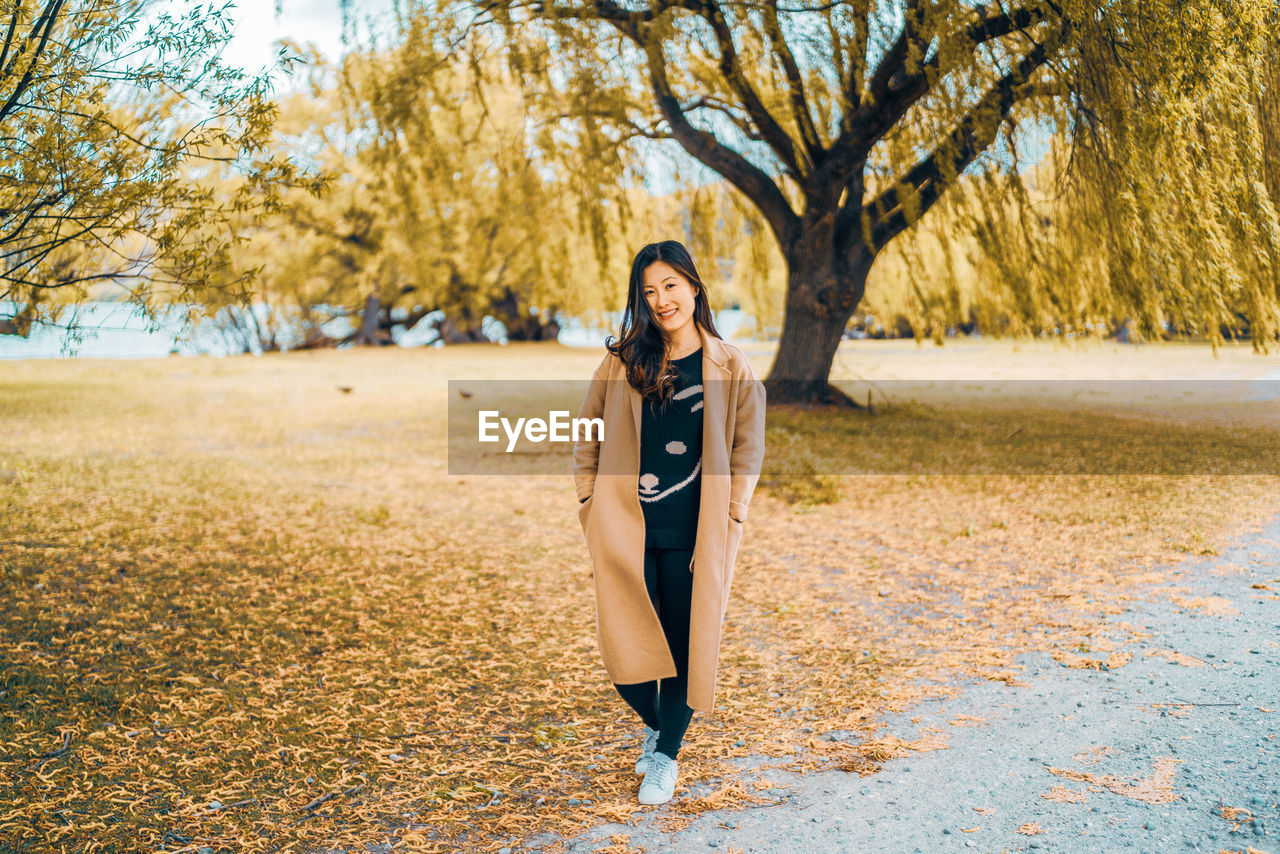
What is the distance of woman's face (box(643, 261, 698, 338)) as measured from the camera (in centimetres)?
275

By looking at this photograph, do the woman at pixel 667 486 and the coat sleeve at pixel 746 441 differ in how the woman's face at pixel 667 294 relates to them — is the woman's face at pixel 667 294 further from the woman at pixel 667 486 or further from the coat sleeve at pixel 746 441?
the coat sleeve at pixel 746 441

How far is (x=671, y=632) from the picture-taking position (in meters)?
2.79

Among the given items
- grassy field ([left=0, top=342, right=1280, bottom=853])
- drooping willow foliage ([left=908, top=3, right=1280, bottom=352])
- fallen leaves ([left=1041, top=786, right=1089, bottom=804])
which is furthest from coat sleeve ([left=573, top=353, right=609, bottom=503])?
drooping willow foliage ([left=908, top=3, right=1280, bottom=352])

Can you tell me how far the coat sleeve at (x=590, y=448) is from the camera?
280 centimetres

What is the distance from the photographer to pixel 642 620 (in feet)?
8.96

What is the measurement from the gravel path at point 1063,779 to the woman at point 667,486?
43 centimetres

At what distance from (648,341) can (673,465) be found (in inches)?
15.6

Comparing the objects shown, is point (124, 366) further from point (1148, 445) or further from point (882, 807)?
point (882, 807)

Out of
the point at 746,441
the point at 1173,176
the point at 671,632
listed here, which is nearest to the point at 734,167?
the point at 1173,176

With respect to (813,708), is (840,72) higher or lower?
higher

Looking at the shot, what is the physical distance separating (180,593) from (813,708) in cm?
→ 366

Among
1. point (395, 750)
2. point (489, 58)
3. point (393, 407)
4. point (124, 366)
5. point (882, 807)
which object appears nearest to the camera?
point (882, 807)

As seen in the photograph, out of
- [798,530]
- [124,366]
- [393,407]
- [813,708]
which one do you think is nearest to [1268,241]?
[798,530]

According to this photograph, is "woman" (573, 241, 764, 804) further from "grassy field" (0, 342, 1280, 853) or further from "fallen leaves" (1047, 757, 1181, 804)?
"fallen leaves" (1047, 757, 1181, 804)
